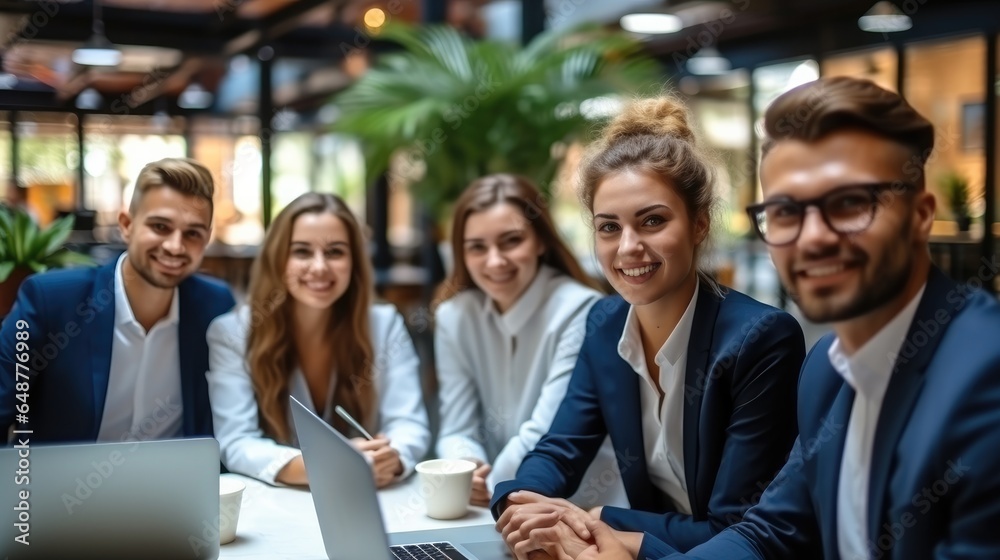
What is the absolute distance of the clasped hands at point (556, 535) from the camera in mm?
1645

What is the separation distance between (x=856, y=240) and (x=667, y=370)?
2.48 feet

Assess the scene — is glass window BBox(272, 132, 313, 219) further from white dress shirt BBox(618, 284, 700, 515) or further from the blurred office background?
white dress shirt BBox(618, 284, 700, 515)

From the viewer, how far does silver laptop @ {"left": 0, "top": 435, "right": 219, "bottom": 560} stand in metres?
1.54

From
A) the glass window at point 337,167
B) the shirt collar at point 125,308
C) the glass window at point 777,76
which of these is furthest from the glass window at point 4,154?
the glass window at point 777,76

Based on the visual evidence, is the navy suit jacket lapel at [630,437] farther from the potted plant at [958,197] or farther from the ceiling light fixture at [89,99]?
the ceiling light fixture at [89,99]

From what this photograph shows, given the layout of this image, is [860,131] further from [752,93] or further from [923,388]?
[752,93]

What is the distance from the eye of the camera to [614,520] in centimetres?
186

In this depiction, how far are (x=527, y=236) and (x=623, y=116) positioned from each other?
710 mm

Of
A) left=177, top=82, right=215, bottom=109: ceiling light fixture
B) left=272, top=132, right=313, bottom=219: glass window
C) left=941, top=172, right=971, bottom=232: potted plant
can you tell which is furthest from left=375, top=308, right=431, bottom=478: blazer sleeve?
left=272, top=132, right=313, bottom=219: glass window

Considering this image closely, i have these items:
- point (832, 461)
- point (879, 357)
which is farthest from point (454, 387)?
point (879, 357)

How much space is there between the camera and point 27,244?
8.84 ft

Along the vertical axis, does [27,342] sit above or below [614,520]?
above

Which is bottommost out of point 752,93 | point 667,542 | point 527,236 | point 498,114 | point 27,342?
point 667,542

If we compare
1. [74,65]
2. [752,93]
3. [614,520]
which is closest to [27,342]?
[614,520]
